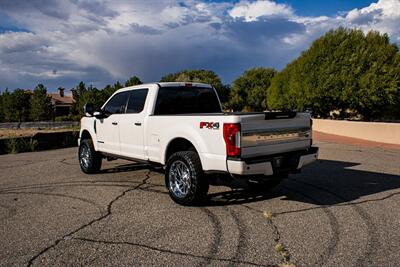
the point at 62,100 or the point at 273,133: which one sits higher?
the point at 62,100

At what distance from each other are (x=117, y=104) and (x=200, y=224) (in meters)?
3.79

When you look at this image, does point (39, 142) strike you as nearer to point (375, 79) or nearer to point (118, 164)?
point (118, 164)

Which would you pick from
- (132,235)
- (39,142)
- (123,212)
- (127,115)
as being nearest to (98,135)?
(127,115)

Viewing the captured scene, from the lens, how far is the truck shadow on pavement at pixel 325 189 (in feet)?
20.2

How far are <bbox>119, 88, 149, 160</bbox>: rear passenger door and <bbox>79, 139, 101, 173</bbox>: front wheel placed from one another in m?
1.39

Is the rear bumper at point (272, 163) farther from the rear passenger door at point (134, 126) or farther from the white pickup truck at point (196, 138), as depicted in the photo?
the rear passenger door at point (134, 126)

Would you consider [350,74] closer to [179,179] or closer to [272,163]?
[272,163]

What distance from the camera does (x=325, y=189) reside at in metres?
6.91

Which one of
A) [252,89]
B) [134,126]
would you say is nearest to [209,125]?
[134,126]

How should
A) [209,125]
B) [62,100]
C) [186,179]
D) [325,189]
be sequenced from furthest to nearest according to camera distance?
1. [62,100]
2. [325,189]
3. [186,179]
4. [209,125]

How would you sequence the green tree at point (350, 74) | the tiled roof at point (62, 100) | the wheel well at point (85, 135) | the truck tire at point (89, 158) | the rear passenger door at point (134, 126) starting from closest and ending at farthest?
1. the rear passenger door at point (134, 126)
2. the truck tire at point (89, 158)
3. the wheel well at point (85, 135)
4. the green tree at point (350, 74)
5. the tiled roof at point (62, 100)

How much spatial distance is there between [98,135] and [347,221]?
549 centimetres

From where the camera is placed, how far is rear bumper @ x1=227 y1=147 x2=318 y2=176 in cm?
499

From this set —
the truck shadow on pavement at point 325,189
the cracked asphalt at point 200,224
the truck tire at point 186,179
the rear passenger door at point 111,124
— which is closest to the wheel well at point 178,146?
the truck tire at point 186,179
